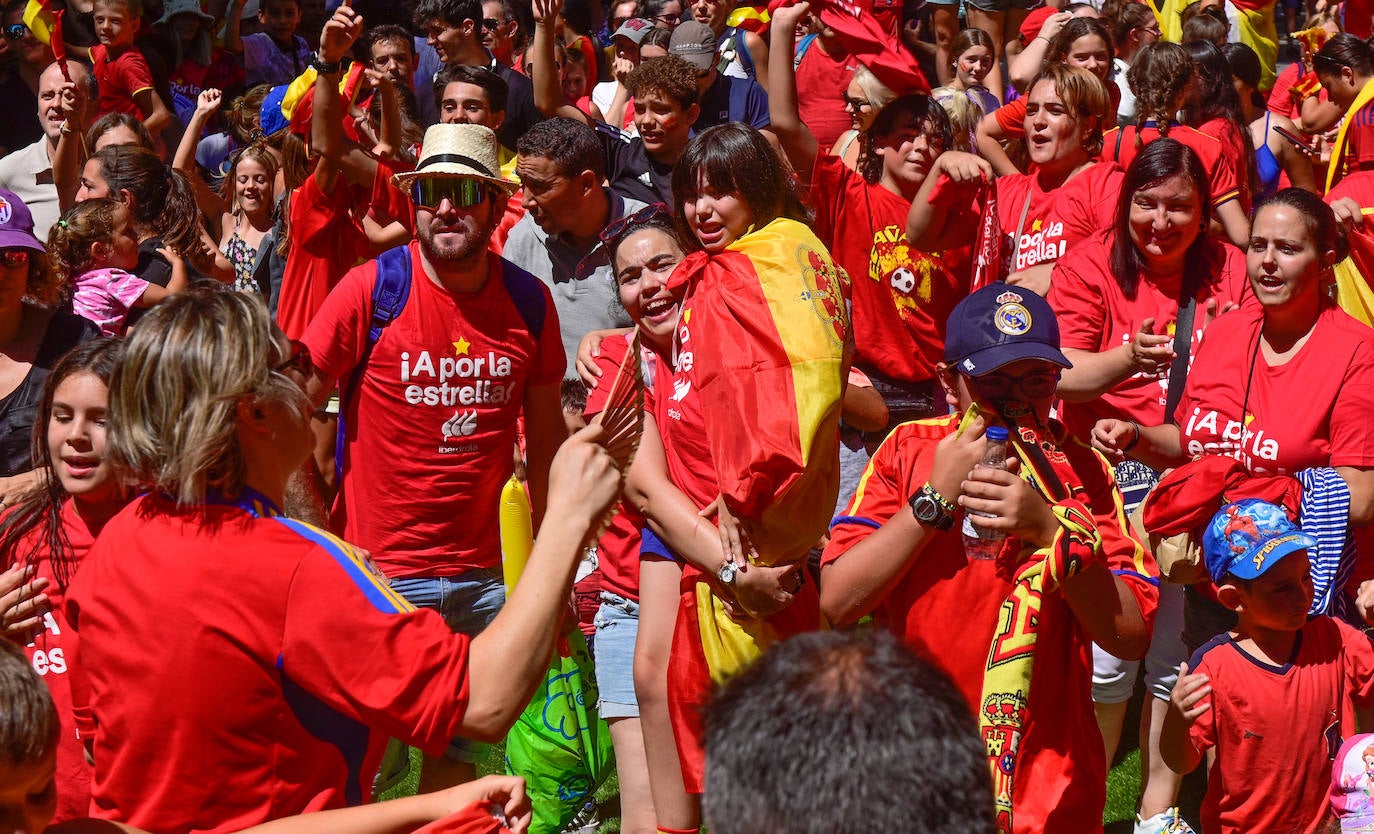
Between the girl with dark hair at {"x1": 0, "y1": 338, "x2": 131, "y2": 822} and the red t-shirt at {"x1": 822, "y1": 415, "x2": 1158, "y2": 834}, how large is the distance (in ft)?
5.75

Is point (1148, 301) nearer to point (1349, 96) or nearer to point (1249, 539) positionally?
point (1249, 539)

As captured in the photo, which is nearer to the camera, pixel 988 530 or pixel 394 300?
pixel 988 530

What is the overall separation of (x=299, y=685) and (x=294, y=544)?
0.78ft

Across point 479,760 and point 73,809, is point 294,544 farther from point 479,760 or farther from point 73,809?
point 479,760

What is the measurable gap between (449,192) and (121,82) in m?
6.70

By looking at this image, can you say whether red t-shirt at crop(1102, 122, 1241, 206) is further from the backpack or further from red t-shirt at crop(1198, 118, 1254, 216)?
the backpack

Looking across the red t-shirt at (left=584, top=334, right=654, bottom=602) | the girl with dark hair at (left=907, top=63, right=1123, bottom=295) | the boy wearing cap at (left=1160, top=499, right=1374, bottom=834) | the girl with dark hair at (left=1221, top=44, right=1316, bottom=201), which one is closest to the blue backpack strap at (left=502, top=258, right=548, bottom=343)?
the red t-shirt at (left=584, top=334, right=654, bottom=602)

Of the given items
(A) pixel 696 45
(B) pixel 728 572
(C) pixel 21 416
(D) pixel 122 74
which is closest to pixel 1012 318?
(B) pixel 728 572

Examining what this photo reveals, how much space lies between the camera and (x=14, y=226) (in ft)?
16.4

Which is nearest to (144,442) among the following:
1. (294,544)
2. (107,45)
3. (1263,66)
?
(294,544)

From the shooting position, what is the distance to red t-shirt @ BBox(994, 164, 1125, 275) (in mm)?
6363

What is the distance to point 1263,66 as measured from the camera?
37.8 feet

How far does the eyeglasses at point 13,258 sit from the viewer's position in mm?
4818

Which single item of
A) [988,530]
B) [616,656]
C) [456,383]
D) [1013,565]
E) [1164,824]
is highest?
[456,383]
